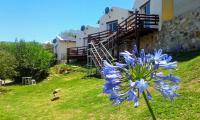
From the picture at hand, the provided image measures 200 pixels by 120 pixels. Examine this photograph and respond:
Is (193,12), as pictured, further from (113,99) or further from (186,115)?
(113,99)

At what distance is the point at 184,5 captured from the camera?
2491 cm

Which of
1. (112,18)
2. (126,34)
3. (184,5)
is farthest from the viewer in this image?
(112,18)

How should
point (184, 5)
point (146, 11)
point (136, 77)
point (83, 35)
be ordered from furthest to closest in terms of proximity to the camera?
point (83, 35), point (146, 11), point (184, 5), point (136, 77)

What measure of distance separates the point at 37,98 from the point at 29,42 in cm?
2428

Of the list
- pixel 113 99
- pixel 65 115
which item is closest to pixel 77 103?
pixel 65 115

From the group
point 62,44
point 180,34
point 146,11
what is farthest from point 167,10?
point 62,44

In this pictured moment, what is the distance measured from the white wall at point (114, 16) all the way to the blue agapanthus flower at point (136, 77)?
38.1 meters

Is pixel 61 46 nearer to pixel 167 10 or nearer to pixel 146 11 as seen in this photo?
pixel 146 11

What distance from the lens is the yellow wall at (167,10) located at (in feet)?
86.1

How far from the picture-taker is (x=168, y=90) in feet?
8.78

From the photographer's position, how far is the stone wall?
23359 mm

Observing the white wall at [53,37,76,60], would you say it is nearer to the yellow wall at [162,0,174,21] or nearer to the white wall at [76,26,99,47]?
the white wall at [76,26,99,47]

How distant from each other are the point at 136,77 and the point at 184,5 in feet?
75.5

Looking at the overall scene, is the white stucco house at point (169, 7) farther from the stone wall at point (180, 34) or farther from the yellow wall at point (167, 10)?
the stone wall at point (180, 34)
